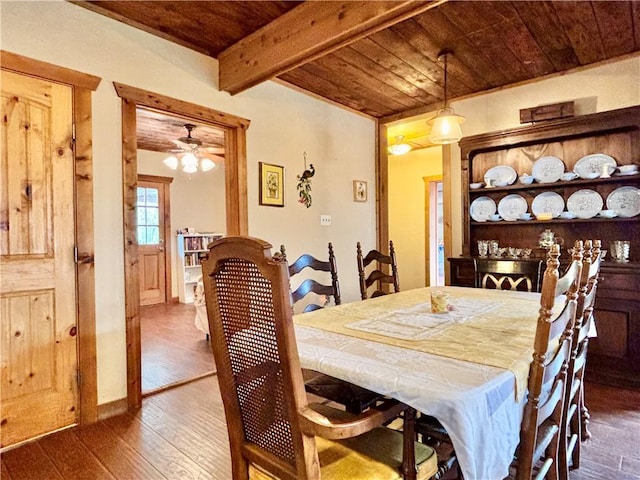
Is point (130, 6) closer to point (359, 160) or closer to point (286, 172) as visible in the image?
point (286, 172)

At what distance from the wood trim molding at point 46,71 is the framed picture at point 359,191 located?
2.68 metres

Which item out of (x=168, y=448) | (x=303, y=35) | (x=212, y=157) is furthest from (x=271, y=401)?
(x=212, y=157)

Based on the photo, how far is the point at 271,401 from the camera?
1008 mm

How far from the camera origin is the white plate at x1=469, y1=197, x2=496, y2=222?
378 cm

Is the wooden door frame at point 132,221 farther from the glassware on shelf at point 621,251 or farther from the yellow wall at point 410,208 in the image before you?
the yellow wall at point 410,208

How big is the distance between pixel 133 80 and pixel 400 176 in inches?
193

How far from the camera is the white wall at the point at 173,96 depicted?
228cm

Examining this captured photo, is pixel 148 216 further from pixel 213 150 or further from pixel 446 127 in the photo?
pixel 446 127

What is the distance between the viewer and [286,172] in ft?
11.9

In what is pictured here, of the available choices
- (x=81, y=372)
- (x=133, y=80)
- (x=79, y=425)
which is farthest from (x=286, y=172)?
(x=79, y=425)

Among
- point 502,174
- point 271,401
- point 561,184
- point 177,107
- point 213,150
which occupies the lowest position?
point 271,401

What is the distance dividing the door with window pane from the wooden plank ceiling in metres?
3.80

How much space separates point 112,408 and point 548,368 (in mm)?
2461

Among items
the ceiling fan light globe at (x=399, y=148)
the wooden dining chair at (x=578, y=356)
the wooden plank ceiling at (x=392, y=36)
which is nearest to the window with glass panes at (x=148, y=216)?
the wooden plank ceiling at (x=392, y=36)
